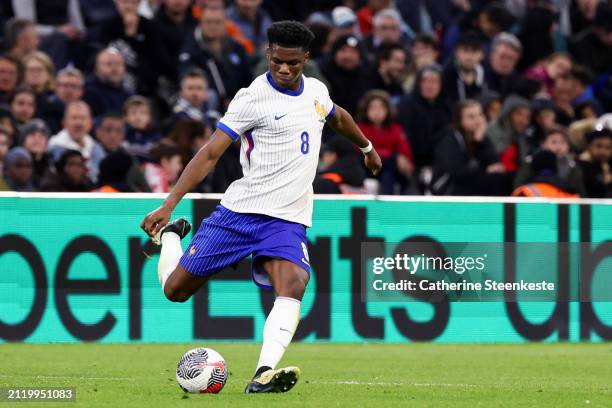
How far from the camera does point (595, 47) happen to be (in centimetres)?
2147

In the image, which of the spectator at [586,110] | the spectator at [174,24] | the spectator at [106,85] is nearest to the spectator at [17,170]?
the spectator at [106,85]

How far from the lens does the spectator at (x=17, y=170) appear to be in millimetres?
15594

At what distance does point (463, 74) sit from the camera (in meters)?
19.0

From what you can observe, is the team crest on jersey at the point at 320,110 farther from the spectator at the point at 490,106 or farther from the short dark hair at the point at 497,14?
the short dark hair at the point at 497,14

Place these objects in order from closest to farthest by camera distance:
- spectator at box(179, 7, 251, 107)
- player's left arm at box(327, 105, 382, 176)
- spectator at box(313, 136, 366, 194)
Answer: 1. player's left arm at box(327, 105, 382, 176)
2. spectator at box(313, 136, 366, 194)
3. spectator at box(179, 7, 251, 107)

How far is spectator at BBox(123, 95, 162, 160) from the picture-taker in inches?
671

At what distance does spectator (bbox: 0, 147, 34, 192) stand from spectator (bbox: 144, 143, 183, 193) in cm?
129

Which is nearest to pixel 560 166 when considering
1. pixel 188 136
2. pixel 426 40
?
pixel 426 40

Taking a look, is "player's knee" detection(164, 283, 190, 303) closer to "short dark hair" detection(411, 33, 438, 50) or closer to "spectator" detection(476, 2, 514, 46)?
"short dark hair" detection(411, 33, 438, 50)

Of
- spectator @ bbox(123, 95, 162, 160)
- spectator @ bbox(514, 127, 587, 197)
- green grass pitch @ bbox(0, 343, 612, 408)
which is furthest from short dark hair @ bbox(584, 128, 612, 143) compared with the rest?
spectator @ bbox(123, 95, 162, 160)

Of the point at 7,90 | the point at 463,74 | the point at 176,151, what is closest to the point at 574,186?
the point at 463,74

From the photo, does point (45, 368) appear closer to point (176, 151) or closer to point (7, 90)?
point (176, 151)

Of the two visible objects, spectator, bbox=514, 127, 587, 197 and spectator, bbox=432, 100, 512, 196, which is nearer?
spectator, bbox=514, 127, 587, 197

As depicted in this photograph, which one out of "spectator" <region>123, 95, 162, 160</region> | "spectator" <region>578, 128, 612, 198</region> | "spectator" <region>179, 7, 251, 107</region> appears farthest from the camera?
"spectator" <region>179, 7, 251, 107</region>
